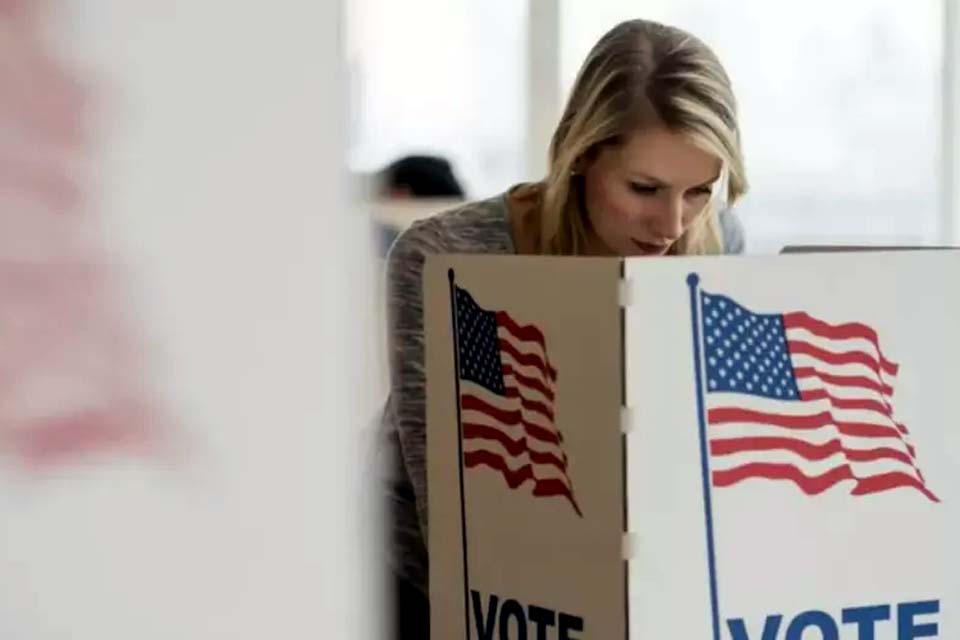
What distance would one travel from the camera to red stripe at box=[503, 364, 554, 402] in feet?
3.45

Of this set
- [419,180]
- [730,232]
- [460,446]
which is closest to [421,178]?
[419,180]

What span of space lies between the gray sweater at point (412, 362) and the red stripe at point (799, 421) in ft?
1.29

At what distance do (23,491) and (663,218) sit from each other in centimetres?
112

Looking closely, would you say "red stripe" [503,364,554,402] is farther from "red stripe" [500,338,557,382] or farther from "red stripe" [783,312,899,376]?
"red stripe" [783,312,899,376]

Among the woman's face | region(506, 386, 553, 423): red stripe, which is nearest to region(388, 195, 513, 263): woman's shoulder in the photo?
the woman's face

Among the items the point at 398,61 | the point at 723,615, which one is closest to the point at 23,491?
the point at 723,615

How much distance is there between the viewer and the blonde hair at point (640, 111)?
1.47 m

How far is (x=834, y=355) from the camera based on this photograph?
3.40ft

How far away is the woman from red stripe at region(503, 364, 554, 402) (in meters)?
0.31

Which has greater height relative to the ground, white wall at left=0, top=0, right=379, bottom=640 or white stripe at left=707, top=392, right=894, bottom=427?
white wall at left=0, top=0, right=379, bottom=640

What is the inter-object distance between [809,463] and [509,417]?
0.74 feet

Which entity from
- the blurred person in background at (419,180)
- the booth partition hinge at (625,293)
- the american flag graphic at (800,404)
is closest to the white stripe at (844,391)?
the american flag graphic at (800,404)

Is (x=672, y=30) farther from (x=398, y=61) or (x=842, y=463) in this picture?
(x=398, y=61)

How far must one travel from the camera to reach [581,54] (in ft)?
11.4
